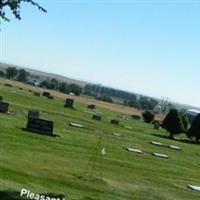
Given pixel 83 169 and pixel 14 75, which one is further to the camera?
pixel 14 75

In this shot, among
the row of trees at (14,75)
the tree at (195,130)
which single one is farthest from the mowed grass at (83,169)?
the row of trees at (14,75)

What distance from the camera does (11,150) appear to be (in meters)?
26.8

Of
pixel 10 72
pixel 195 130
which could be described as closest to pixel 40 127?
pixel 195 130

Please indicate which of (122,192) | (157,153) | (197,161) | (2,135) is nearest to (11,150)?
(2,135)

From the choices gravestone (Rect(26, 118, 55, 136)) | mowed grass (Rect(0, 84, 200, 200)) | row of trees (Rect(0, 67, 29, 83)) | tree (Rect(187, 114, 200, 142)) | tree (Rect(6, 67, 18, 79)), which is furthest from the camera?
row of trees (Rect(0, 67, 29, 83))

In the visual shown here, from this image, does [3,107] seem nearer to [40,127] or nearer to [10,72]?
[40,127]

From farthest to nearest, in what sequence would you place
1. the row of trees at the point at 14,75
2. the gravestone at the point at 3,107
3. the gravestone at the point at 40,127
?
1. the row of trees at the point at 14,75
2. the gravestone at the point at 3,107
3. the gravestone at the point at 40,127

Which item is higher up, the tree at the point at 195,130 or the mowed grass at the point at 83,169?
the tree at the point at 195,130

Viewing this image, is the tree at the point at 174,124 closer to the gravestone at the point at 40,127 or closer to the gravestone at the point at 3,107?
the gravestone at the point at 3,107

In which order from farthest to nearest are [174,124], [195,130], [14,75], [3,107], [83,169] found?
[14,75] → [195,130] → [174,124] → [3,107] → [83,169]

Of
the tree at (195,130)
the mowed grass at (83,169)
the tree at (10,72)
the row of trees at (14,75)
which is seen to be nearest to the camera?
the mowed grass at (83,169)

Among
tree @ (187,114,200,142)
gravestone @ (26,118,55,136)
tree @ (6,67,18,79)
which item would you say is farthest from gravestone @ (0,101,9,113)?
tree @ (6,67,18,79)

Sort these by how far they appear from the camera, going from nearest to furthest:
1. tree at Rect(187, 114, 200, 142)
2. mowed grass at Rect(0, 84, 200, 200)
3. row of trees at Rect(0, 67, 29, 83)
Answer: mowed grass at Rect(0, 84, 200, 200)
tree at Rect(187, 114, 200, 142)
row of trees at Rect(0, 67, 29, 83)

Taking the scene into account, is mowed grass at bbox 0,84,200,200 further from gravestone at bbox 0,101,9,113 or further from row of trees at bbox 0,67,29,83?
row of trees at bbox 0,67,29,83
